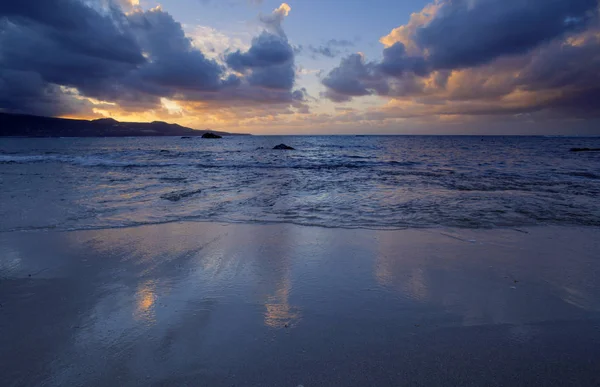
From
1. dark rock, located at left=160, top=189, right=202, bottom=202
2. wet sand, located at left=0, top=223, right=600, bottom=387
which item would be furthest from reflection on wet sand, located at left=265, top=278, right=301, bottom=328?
dark rock, located at left=160, top=189, right=202, bottom=202

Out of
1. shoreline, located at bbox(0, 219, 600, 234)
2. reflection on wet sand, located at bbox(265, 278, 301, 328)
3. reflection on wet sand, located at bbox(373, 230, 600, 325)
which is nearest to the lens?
reflection on wet sand, located at bbox(265, 278, 301, 328)

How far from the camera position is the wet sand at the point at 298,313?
8.74ft

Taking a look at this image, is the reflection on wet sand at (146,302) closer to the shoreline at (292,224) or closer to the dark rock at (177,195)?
the shoreline at (292,224)

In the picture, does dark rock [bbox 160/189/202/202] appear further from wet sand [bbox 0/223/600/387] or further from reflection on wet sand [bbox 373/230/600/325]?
reflection on wet sand [bbox 373/230/600/325]

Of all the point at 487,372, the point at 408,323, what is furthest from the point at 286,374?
the point at 487,372

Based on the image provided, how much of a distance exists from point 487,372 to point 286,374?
1752 mm

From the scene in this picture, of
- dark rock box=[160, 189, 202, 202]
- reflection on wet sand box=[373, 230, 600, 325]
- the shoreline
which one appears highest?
reflection on wet sand box=[373, 230, 600, 325]

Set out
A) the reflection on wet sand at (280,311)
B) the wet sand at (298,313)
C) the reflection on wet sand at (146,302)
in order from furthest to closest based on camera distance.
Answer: the reflection on wet sand at (146,302) → the reflection on wet sand at (280,311) → the wet sand at (298,313)

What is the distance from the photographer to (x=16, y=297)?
155 inches

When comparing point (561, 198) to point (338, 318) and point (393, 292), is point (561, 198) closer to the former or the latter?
point (393, 292)

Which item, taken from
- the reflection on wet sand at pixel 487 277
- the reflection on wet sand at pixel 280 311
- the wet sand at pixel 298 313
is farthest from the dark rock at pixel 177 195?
the reflection on wet sand at pixel 280 311

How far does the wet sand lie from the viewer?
2664mm

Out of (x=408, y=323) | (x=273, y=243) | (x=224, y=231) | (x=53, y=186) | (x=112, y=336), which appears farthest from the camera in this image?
(x=53, y=186)

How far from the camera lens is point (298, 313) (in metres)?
3.56
